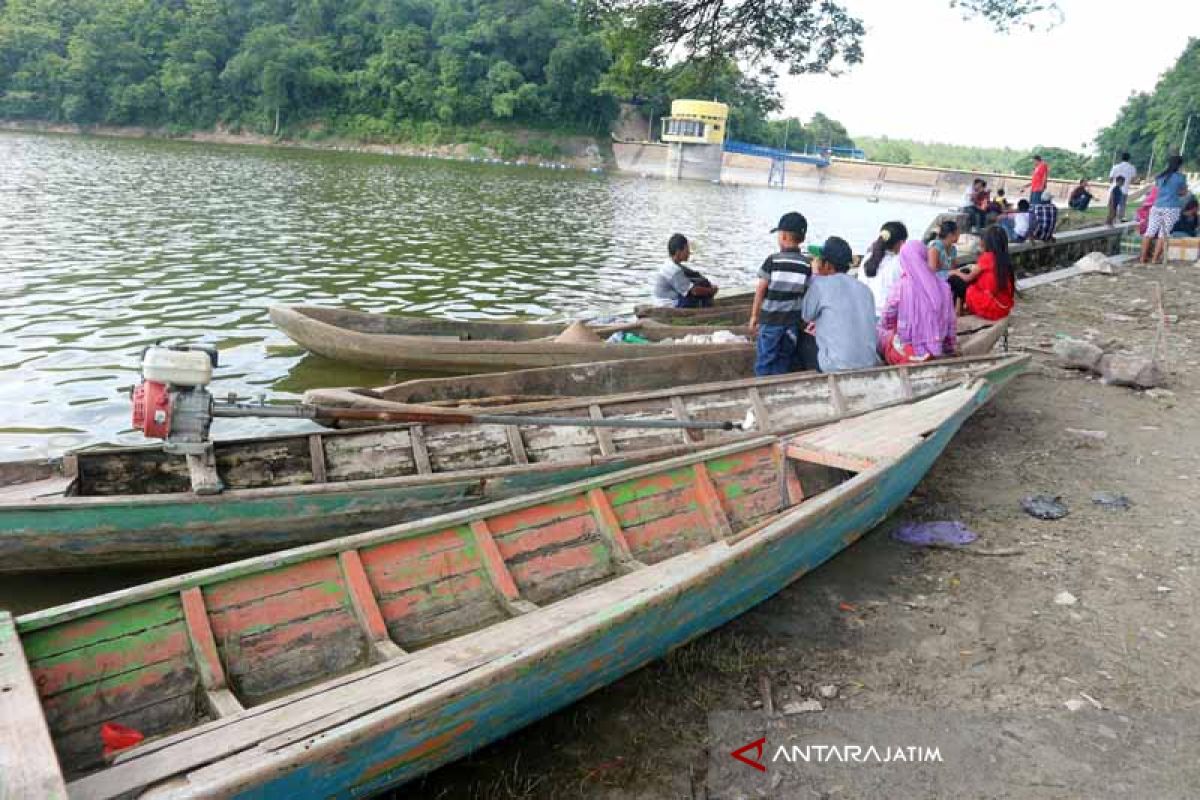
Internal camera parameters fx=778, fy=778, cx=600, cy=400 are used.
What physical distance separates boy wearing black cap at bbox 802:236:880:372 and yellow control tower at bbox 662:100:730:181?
68999mm

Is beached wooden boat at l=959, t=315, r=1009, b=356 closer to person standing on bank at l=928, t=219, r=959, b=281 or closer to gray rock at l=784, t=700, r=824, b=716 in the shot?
person standing on bank at l=928, t=219, r=959, b=281

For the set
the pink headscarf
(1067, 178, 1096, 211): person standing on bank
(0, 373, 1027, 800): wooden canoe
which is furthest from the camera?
(1067, 178, 1096, 211): person standing on bank

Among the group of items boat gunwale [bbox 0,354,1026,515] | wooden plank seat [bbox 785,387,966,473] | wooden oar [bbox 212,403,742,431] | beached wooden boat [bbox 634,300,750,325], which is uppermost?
beached wooden boat [bbox 634,300,750,325]

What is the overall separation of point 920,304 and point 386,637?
598cm

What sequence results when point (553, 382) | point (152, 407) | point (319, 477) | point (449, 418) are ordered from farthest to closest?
point (553, 382), point (449, 418), point (319, 477), point (152, 407)

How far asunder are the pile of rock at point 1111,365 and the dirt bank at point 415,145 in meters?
69.4

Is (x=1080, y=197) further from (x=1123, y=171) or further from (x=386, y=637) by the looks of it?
(x=386, y=637)

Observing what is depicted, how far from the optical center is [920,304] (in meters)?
7.45

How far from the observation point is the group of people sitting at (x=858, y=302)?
660cm

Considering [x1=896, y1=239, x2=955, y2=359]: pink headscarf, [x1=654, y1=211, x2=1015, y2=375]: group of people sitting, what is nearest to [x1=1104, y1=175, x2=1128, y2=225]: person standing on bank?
[x1=654, y1=211, x2=1015, y2=375]: group of people sitting

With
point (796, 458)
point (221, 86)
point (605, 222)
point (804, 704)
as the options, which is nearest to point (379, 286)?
point (796, 458)

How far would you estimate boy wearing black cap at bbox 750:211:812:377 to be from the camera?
6.41 metres

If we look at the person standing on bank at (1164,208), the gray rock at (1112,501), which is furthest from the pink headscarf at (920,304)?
the person standing on bank at (1164,208)

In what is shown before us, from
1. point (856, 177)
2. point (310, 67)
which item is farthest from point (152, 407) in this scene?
point (310, 67)
